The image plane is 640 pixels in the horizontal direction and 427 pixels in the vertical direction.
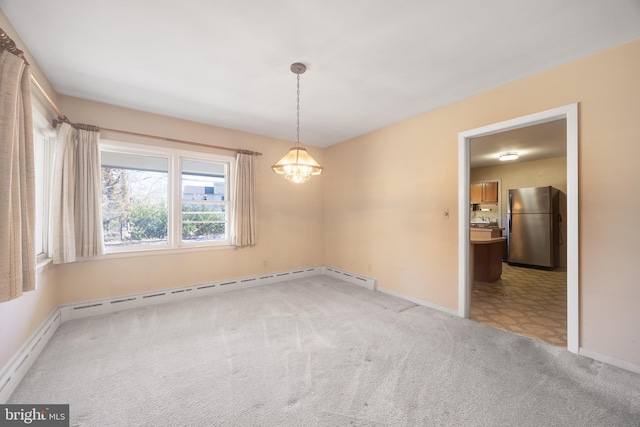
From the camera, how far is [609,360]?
2.10 meters

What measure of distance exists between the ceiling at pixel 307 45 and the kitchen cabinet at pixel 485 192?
5024 millimetres

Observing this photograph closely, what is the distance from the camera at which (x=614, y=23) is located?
1841 mm

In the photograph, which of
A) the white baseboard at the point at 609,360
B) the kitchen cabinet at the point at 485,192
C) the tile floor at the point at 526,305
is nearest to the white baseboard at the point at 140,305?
the white baseboard at the point at 609,360

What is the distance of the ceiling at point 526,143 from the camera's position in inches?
155

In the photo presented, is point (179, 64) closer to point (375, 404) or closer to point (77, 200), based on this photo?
point (77, 200)

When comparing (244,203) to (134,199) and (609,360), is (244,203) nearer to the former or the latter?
(134,199)

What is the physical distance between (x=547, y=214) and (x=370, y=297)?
4.98 metres

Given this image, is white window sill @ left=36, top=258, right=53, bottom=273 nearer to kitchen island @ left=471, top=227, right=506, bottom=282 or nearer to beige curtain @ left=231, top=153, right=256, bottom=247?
beige curtain @ left=231, top=153, right=256, bottom=247

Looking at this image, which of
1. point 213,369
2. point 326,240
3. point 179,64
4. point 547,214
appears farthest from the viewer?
point 547,214

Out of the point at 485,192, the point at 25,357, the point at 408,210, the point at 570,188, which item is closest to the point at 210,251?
the point at 25,357

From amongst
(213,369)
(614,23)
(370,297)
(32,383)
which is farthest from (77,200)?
(614,23)

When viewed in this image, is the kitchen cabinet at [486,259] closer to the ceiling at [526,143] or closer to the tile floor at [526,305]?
the tile floor at [526,305]

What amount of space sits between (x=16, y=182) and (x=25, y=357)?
4.74ft

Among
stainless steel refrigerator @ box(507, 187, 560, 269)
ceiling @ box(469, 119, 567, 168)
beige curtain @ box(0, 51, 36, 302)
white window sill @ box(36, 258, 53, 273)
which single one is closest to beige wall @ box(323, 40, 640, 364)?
ceiling @ box(469, 119, 567, 168)
